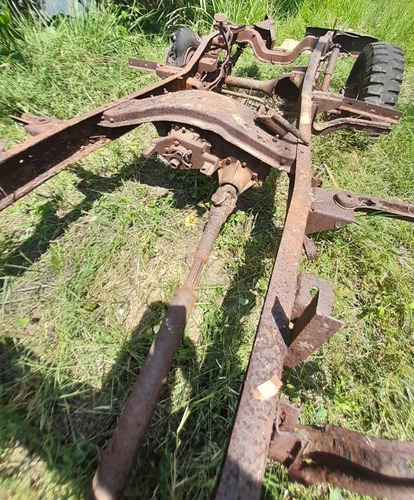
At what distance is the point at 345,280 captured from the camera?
8.41 feet

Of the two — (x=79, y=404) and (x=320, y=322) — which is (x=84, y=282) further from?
(x=320, y=322)

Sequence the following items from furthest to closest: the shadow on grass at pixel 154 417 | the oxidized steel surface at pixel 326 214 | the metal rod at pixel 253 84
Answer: the metal rod at pixel 253 84, the oxidized steel surface at pixel 326 214, the shadow on grass at pixel 154 417

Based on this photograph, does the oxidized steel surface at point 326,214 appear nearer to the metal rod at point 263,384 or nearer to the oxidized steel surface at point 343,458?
the metal rod at point 263,384

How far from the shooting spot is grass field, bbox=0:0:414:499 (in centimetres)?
171

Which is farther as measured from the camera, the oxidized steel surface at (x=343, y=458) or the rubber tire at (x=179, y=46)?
the rubber tire at (x=179, y=46)

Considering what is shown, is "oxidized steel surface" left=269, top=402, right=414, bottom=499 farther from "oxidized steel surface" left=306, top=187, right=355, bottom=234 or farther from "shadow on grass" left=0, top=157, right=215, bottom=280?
"shadow on grass" left=0, top=157, right=215, bottom=280

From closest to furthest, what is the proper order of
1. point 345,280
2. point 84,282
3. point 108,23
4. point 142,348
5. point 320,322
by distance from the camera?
1. point 320,322
2. point 142,348
3. point 84,282
4. point 345,280
5. point 108,23

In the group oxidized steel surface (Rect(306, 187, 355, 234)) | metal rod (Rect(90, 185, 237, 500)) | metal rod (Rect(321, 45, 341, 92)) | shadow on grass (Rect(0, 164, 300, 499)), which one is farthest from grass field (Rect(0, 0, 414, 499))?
oxidized steel surface (Rect(306, 187, 355, 234))

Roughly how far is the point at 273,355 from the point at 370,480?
0.40m

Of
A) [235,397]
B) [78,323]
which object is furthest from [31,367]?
[235,397]

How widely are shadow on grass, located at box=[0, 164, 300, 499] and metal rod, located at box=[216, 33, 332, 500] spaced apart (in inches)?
34.2

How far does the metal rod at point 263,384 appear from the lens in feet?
2.72

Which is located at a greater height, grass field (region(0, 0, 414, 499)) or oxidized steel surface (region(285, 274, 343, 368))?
oxidized steel surface (region(285, 274, 343, 368))

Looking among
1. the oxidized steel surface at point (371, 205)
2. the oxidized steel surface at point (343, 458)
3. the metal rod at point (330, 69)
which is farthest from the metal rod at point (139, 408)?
the metal rod at point (330, 69)
